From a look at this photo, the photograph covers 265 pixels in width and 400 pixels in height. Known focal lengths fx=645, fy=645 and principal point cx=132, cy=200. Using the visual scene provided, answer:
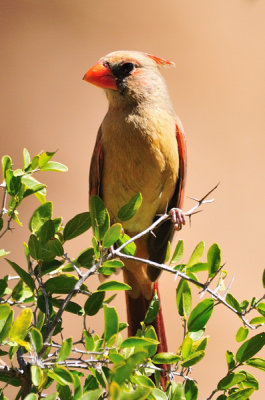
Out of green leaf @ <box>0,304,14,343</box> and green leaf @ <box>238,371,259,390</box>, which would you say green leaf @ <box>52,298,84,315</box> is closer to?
green leaf @ <box>0,304,14,343</box>

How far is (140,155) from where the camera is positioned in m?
1.89

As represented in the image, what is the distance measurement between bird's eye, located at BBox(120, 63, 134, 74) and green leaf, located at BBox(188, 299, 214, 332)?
1.03 m

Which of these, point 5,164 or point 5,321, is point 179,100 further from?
point 5,321

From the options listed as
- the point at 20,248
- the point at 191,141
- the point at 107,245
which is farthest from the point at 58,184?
the point at 107,245

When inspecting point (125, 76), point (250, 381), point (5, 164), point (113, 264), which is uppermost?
point (125, 76)

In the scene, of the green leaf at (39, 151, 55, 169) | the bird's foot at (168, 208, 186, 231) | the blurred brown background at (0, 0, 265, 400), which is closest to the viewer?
the green leaf at (39, 151, 55, 169)

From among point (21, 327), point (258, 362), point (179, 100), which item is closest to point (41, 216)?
point (21, 327)

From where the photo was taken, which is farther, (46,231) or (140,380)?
(46,231)

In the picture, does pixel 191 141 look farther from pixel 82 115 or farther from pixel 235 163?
pixel 82 115

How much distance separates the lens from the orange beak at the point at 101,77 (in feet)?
6.38

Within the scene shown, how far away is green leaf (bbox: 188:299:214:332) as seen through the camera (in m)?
1.21

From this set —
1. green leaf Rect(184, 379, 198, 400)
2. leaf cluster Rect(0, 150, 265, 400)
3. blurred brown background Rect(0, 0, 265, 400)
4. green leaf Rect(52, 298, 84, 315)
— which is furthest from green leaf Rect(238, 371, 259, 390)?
blurred brown background Rect(0, 0, 265, 400)

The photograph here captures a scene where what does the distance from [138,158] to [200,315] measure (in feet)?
2.51

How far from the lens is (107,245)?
1.19m
